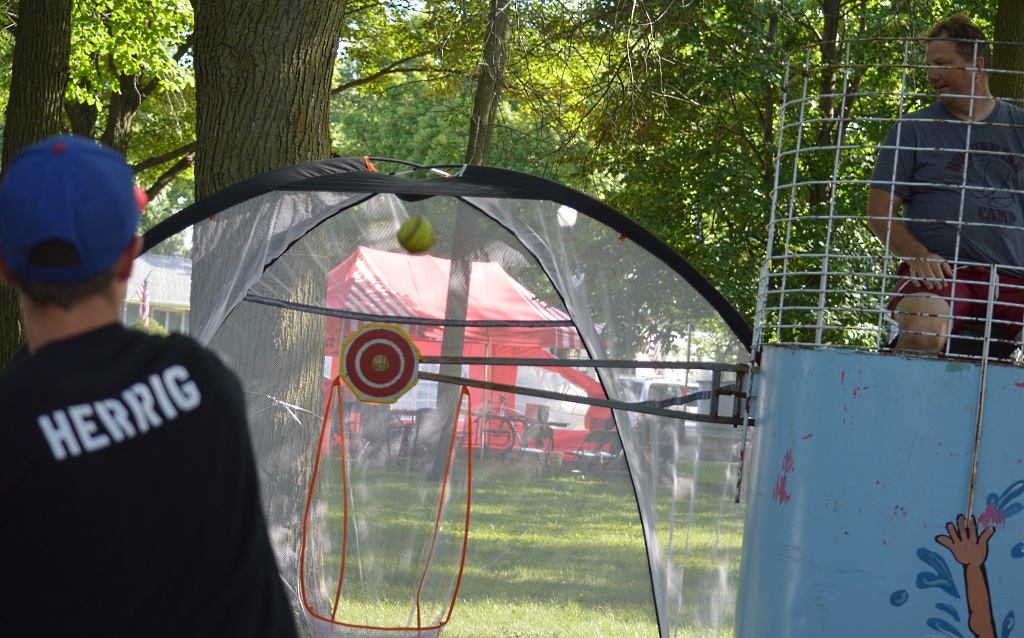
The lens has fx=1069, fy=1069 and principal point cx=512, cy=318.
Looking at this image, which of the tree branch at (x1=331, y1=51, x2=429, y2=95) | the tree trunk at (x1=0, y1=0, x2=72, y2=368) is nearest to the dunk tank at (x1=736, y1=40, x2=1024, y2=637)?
the tree trunk at (x1=0, y1=0, x2=72, y2=368)

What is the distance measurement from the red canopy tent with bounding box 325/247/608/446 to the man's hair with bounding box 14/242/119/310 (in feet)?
10.7

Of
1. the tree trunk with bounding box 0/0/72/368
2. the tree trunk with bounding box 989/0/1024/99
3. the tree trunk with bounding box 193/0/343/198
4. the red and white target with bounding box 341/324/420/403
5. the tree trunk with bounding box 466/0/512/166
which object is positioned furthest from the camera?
the tree trunk with bounding box 0/0/72/368

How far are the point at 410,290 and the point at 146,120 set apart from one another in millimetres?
12254

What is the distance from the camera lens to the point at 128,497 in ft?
4.21

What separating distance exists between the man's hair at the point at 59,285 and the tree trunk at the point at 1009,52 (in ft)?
19.1

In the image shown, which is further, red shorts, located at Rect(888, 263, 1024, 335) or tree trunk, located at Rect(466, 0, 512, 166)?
tree trunk, located at Rect(466, 0, 512, 166)

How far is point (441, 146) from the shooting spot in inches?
672

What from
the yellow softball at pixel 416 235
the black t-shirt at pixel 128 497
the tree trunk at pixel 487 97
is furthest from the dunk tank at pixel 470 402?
the tree trunk at pixel 487 97

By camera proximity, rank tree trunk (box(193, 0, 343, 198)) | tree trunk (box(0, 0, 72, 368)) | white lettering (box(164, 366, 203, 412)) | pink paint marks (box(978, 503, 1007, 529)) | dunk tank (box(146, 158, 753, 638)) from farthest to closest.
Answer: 1. tree trunk (box(0, 0, 72, 368))
2. tree trunk (box(193, 0, 343, 198))
3. dunk tank (box(146, 158, 753, 638))
4. pink paint marks (box(978, 503, 1007, 529))
5. white lettering (box(164, 366, 203, 412))

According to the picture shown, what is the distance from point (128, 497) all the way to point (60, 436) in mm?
110

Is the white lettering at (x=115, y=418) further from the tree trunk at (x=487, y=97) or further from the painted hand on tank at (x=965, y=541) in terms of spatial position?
the tree trunk at (x=487, y=97)

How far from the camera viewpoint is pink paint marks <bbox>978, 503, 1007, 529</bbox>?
8.38ft

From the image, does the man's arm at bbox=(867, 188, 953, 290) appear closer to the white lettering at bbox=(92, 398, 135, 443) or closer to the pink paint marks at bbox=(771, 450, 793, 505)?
the pink paint marks at bbox=(771, 450, 793, 505)

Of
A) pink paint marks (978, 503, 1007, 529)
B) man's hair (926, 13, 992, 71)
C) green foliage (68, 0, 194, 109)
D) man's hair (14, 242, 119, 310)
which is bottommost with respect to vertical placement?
pink paint marks (978, 503, 1007, 529)
